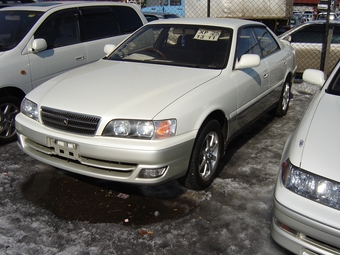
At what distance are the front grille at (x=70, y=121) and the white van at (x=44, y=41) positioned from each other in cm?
164

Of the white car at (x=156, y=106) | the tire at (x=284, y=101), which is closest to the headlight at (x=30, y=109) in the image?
the white car at (x=156, y=106)

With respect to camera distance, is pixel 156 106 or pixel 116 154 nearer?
pixel 116 154

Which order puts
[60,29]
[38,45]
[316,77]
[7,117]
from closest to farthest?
[316,77] → [7,117] → [38,45] → [60,29]

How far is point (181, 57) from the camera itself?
440 centimetres

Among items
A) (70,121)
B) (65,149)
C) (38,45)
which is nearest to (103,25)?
(38,45)

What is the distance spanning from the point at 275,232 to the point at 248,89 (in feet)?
6.95

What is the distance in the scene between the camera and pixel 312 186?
236cm

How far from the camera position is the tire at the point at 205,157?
346cm

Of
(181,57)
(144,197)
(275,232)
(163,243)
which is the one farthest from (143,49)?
(275,232)

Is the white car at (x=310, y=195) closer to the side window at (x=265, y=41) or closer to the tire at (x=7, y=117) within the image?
the side window at (x=265, y=41)

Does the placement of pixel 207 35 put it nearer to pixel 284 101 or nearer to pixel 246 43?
pixel 246 43

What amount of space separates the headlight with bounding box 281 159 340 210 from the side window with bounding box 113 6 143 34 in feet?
16.1

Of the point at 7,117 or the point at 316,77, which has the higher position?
the point at 316,77

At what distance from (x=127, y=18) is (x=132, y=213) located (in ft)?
14.4
